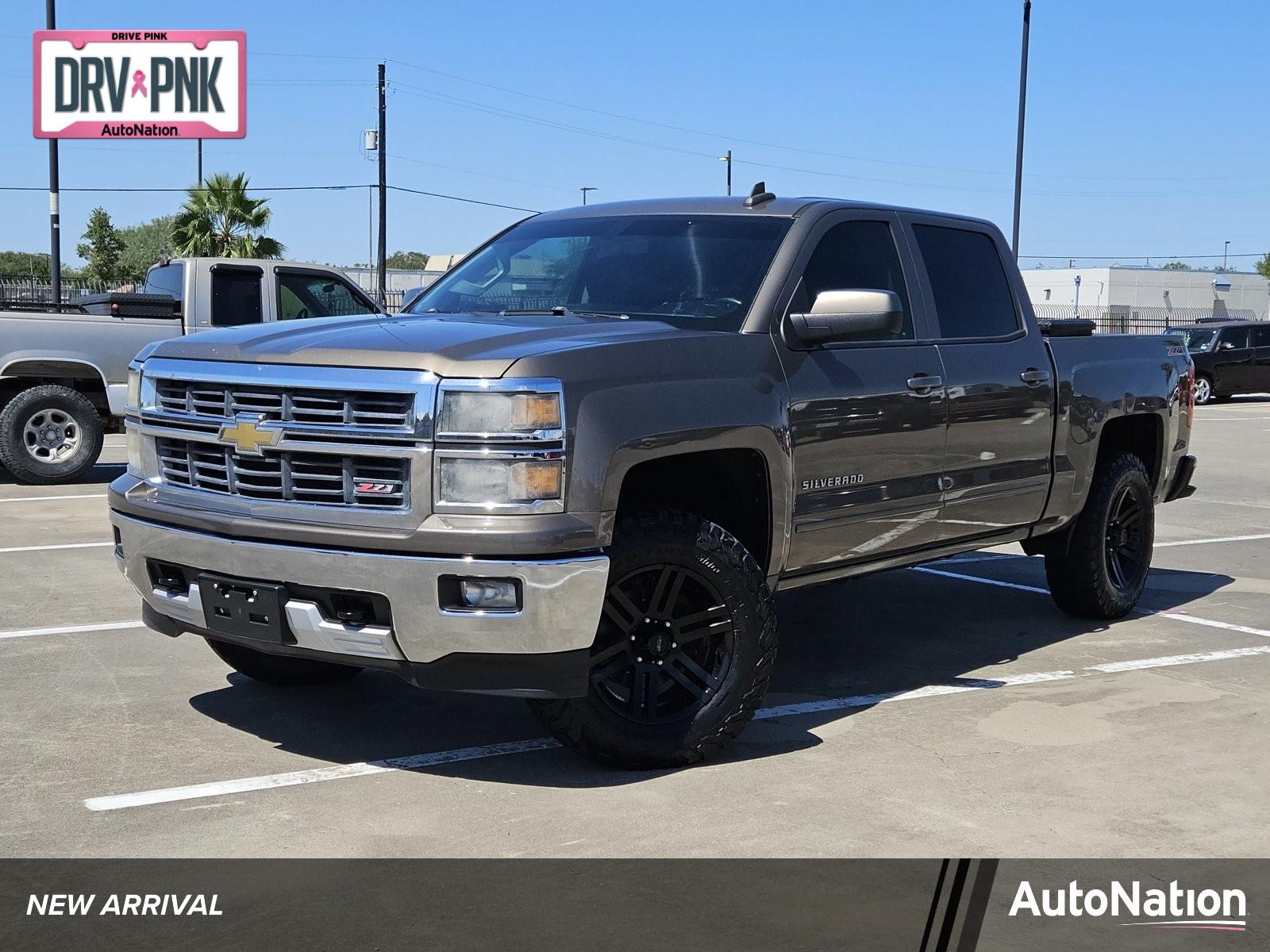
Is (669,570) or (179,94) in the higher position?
(179,94)

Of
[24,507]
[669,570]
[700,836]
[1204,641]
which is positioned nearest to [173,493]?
[669,570]

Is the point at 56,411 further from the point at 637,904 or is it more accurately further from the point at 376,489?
the point at 637,904

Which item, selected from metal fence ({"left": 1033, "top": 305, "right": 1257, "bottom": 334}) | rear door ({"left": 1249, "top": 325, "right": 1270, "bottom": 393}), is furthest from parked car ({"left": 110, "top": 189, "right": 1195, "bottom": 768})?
metal fence ({"left": 1033, "top": 305, "right": 1257, "bottom": 334})

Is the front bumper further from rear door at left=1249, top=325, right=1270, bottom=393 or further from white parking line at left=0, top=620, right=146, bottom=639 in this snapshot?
rear door at left=1249, top=325, right=1270, bottom=393

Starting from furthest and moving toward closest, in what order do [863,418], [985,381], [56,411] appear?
[56,411], [985,381], [863,418]

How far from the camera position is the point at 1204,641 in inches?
282

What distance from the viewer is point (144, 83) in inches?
1030

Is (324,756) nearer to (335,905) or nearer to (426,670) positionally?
(426,670)

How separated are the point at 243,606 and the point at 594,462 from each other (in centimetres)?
123

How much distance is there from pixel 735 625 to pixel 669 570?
317mm

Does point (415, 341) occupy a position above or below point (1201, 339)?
above

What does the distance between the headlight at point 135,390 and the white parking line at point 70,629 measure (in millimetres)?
1828

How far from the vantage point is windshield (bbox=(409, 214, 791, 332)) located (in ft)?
18.1

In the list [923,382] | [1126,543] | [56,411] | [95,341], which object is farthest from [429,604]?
[56,411]
